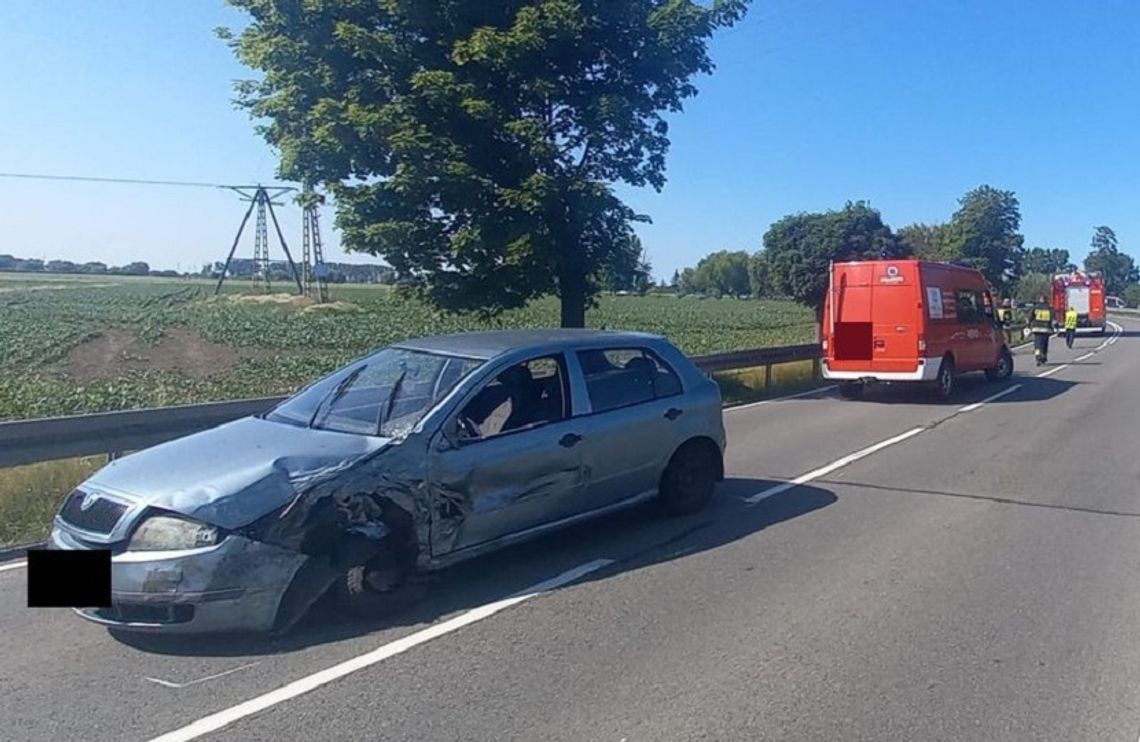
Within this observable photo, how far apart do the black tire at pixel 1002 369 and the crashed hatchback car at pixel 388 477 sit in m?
15.0

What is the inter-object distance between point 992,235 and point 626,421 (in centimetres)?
5084

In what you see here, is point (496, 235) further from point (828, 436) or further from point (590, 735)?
point (590, 735)

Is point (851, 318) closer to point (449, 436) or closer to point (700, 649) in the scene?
point (449, 436)

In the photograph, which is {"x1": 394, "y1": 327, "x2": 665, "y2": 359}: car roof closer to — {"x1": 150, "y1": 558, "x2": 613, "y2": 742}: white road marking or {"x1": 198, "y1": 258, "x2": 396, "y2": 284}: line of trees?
{"x1": 150, "y1": 558, "x2": 613, "y2": 742}: white road marking

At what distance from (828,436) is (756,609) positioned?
7432 mm

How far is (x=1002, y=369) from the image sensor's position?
816 inches

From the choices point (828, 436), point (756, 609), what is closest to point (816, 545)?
point (756, 609)

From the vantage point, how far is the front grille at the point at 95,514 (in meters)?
4.73

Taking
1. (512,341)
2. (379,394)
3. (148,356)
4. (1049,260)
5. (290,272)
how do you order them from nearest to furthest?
(379,394)
(512,341)
(148,356)
(290,272)
(1049,260)

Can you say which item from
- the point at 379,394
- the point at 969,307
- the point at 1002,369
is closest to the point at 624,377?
the point at 379,394

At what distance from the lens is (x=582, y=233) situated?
1605 centimetres

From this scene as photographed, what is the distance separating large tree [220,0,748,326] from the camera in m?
14.7

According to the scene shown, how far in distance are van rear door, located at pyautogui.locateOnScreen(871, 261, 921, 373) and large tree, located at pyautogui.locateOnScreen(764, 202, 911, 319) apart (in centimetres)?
3448

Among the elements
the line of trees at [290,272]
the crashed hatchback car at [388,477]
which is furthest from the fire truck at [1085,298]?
the line of trees at [290,272]
